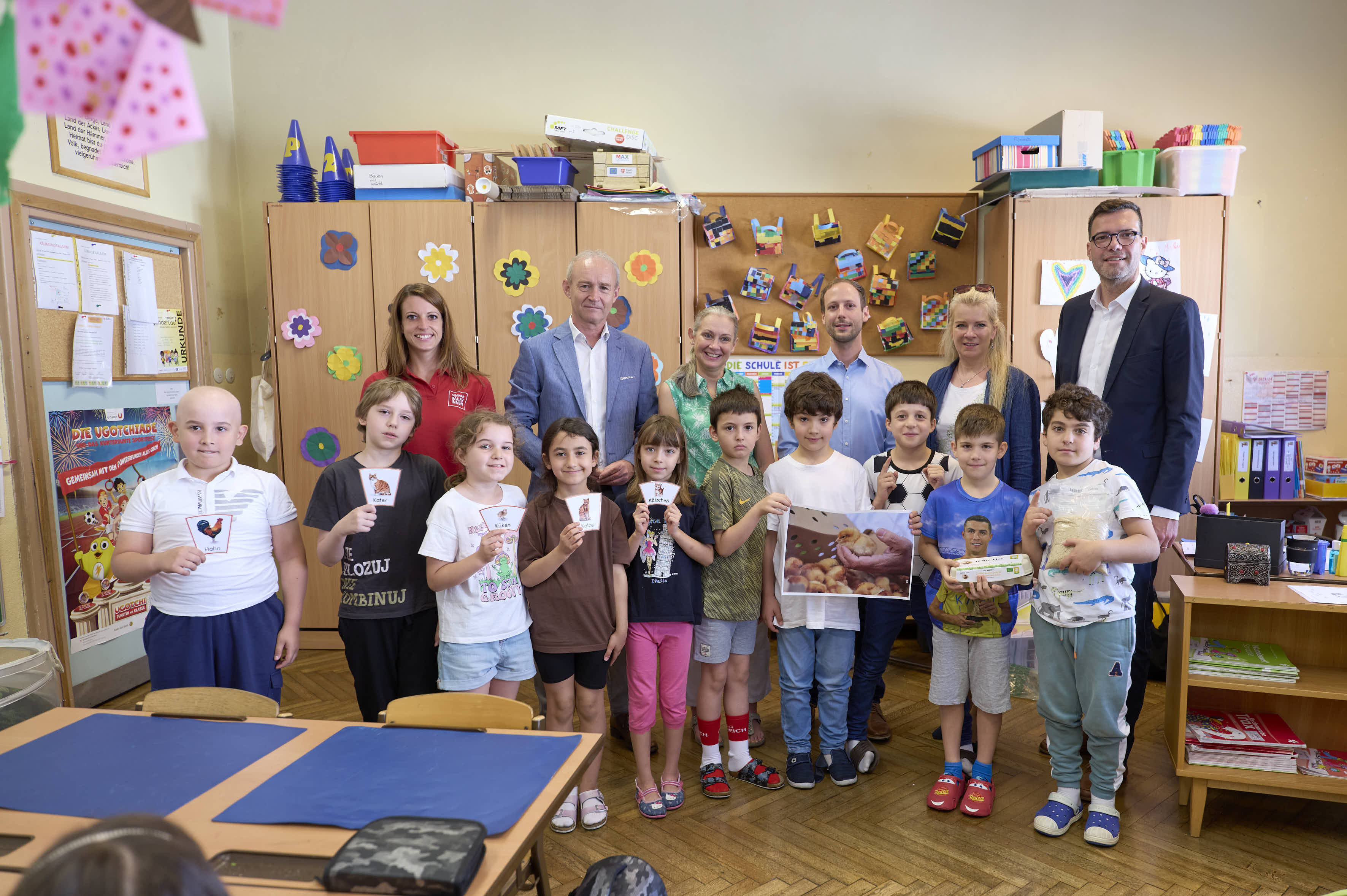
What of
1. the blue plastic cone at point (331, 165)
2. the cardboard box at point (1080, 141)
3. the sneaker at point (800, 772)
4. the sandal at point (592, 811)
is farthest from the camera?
the blue plastic cone at point (331, 165)

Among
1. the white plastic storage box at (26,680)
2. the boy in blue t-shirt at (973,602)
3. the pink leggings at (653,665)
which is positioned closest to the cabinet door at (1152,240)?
the boy in blue t-shirt at (973,602)

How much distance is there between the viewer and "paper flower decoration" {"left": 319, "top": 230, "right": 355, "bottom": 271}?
156 inches

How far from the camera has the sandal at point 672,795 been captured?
2.51 metres

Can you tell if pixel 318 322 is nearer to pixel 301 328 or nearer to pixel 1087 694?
pixel 301 328

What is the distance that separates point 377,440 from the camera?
2295mm

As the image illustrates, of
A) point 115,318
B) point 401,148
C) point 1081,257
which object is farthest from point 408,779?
point 1081,257

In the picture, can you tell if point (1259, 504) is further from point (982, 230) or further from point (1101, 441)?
point (982, 230)

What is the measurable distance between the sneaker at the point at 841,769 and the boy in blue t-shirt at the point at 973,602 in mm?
264

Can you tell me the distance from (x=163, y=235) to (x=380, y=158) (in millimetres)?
1081

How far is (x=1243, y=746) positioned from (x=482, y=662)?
2.25m

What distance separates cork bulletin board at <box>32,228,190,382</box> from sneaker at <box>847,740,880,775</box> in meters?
3.45

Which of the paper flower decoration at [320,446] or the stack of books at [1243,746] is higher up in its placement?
the paper flower decoration at [320,446]

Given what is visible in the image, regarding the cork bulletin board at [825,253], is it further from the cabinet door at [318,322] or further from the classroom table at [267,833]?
the classroom table at [267,833]

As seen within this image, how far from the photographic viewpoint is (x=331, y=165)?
3967 mm
